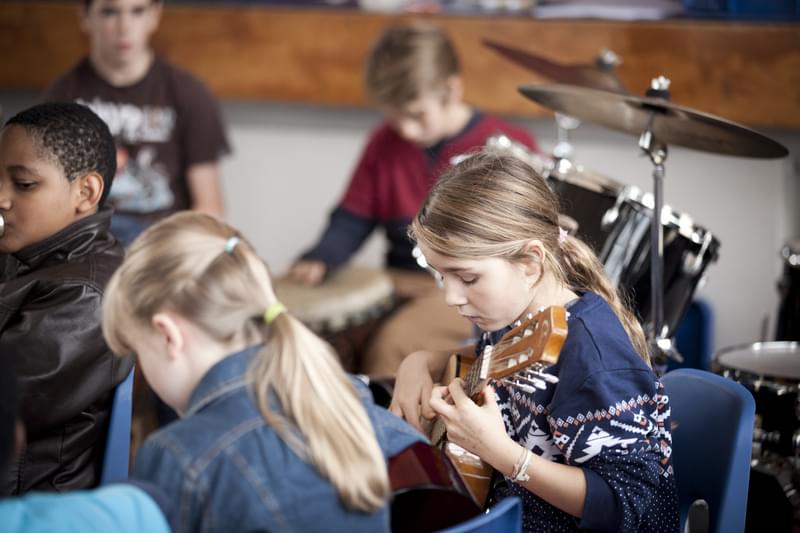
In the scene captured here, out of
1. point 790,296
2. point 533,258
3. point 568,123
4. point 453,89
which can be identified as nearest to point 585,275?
point 533,258

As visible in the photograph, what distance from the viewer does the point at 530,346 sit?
127 cm

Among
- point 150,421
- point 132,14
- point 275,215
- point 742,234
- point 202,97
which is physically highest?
point 132,14

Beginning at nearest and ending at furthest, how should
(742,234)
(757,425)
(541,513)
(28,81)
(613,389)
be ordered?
(613,389) → (541,513) → (757,425) → (742,234) → (28,81)

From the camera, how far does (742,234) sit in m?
3.24

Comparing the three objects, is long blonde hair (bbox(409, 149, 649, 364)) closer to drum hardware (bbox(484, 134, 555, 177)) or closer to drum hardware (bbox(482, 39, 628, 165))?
drum hardware (bbox(482, 39, 628, 165))

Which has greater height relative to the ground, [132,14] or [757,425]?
[132,14]

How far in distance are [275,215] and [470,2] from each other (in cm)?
104

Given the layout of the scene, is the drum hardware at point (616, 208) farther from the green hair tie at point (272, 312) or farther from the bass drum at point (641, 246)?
the green hair tie at point (272, 312)

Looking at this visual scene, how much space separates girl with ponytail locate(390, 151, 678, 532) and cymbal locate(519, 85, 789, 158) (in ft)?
1.30

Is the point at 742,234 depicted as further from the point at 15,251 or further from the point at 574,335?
the point at 15,251

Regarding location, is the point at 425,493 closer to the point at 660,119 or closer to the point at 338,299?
the point at 660,119

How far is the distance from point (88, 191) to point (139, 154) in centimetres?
146

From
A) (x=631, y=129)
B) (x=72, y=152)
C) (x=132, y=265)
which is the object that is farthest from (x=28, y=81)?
(x=132, y=265)

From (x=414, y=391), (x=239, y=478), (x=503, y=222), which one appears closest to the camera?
(x=239, y=478)
